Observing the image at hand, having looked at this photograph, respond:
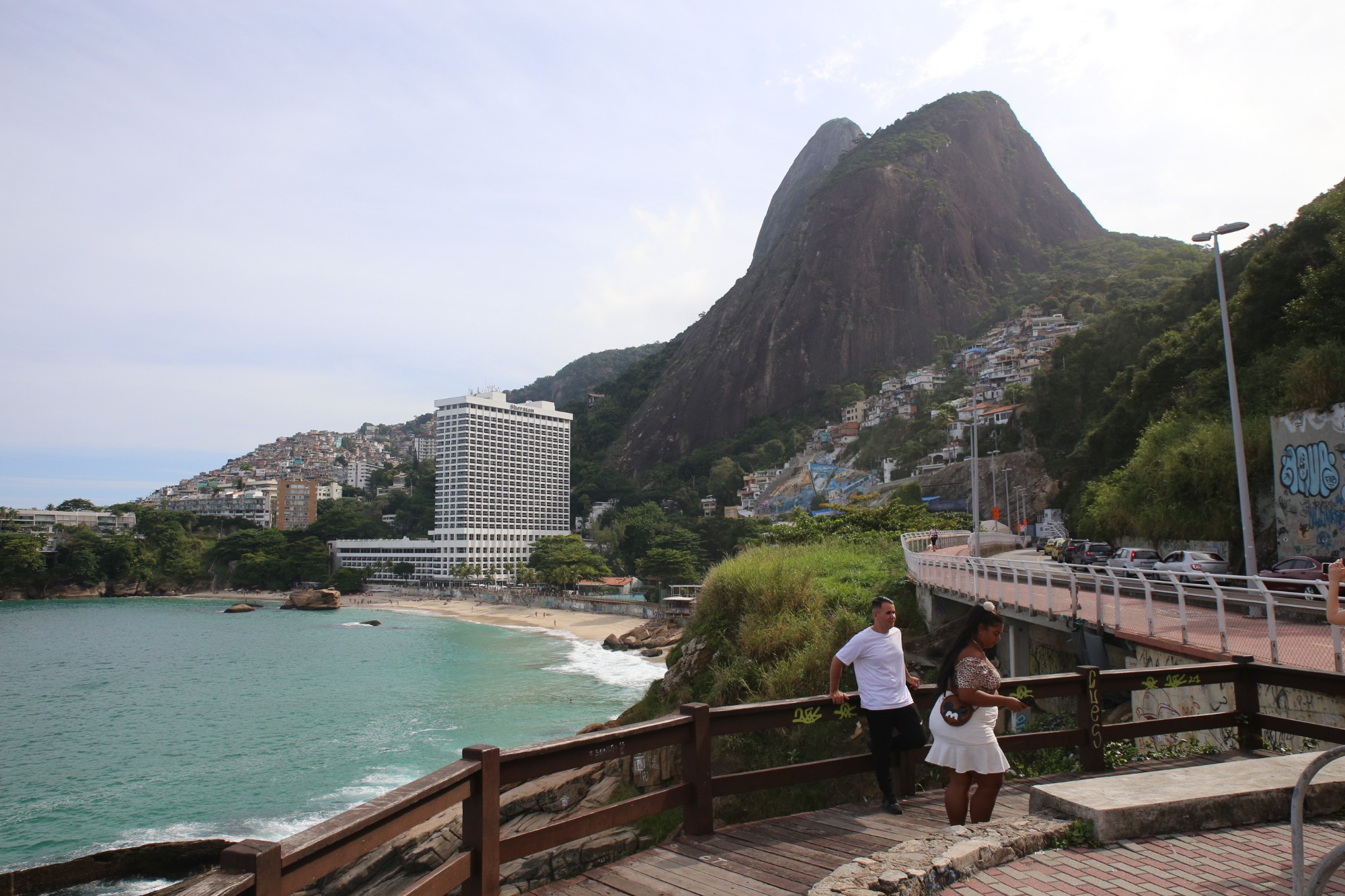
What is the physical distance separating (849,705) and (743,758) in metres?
7.12

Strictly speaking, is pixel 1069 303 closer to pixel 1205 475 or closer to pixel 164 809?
pixel 1205 475

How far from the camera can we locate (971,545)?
31141mm

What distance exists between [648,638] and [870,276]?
10482 cm

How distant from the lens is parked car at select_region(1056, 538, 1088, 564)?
91.9 ft

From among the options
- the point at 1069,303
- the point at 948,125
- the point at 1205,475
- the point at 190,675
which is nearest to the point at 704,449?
the point at 1069,303

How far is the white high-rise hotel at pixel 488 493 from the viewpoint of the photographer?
121 metres

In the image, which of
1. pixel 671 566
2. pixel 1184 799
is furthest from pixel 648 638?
pixel 1184 799

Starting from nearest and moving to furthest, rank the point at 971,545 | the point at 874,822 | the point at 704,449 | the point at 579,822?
the point at 579,822, the point at 874,822, the point at 971,545, the point at 704,449

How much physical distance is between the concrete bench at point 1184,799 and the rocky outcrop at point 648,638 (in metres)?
47.1

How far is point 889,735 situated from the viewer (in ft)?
18.9

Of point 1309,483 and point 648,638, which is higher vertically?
point 1309,483

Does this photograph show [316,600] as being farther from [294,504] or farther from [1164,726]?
[1164,726]

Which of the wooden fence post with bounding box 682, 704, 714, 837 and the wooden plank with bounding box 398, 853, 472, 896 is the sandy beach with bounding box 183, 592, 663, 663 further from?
the wooden plank with bounding box 398, 853, 472, 896

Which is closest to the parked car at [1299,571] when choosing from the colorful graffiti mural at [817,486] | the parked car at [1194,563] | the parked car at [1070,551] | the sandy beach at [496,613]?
the parked car at [1194,563]
